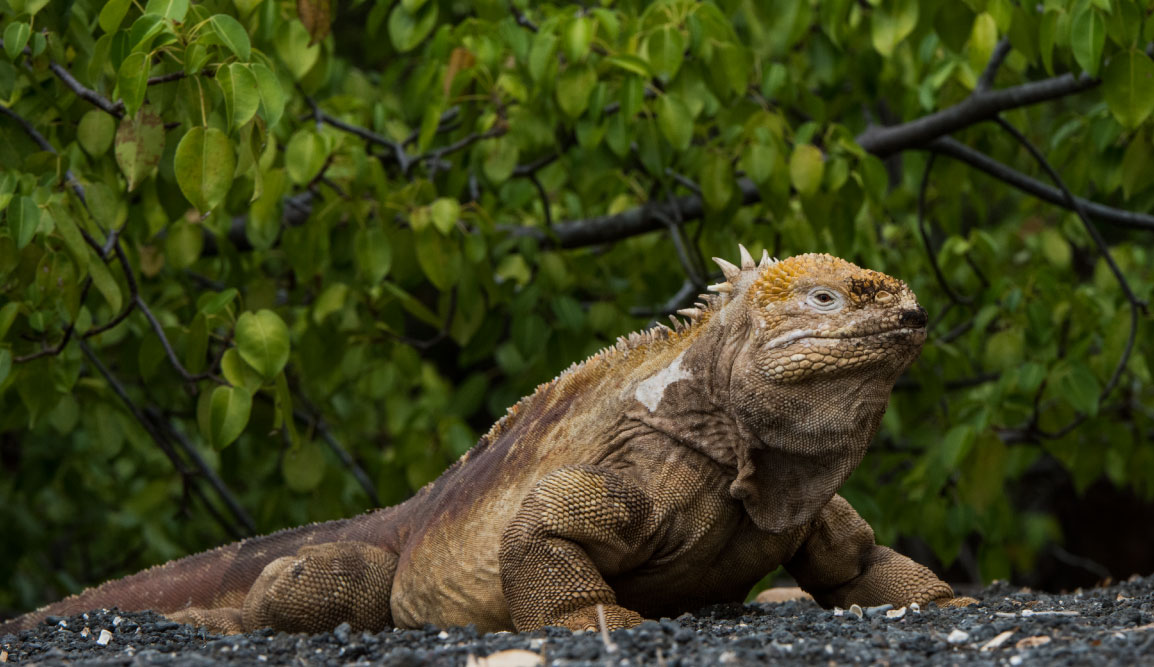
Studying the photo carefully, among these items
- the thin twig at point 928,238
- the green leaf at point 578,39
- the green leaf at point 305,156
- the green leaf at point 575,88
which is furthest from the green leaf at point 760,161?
the green leaf at point 305,156

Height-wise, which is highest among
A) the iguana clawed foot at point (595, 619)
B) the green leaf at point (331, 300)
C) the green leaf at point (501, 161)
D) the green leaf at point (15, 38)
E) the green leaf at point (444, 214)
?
the green leaf at point (15, 38)

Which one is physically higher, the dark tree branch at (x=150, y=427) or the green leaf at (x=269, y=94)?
the green leaf at (x=269, y=94)

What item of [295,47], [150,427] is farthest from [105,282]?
[150,427]

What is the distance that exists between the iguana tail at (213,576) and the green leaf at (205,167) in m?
1.85

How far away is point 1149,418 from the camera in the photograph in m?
9.16

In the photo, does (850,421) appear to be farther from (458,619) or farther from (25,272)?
(25,272)

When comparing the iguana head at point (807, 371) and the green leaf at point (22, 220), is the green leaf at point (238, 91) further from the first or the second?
the iguana head at point (807, 371)

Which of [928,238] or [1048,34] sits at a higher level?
[1048,34]

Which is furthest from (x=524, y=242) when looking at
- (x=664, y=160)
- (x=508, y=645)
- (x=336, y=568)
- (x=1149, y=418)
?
(x=1149, y=418)

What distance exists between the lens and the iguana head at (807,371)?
4410mm

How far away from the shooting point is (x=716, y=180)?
23.2 ft

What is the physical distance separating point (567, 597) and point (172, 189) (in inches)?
120

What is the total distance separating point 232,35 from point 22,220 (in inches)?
45.8

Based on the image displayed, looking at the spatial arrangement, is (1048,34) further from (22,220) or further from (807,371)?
(22,220)
